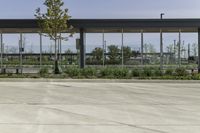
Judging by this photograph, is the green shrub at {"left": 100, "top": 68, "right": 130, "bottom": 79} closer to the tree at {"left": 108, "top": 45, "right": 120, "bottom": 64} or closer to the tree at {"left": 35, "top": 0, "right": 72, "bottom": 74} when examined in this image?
the tree at {"left": 35, "top": 0, "right": 72, "bottom": 74}

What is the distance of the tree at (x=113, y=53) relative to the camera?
38938 millimetres

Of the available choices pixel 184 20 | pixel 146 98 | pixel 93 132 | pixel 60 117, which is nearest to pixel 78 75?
pixel 184 20

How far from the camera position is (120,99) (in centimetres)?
1634

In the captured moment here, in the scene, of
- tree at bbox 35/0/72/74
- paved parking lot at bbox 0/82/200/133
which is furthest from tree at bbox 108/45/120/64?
paved parking lot at bbox 0/82/200/133

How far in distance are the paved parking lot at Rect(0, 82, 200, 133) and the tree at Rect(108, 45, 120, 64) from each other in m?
21.5

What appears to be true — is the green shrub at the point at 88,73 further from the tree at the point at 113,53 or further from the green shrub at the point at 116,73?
the tree at the point at 113,53

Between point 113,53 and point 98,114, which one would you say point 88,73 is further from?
point 98,114

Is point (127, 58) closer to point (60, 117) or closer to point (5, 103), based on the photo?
point (5, 103)

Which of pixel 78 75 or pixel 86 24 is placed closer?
pixel 78 75

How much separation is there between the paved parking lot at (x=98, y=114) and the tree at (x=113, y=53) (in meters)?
21.5

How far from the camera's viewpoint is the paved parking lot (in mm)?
9961

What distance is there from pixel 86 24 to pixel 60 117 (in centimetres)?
2293

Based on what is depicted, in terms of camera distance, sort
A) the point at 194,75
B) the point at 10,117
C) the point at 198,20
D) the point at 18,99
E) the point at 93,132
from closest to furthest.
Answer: the point at 93,132, the point at 10,117, the point at 18,99, the point at 194,75, the point at 198,20

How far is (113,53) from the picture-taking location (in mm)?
39031
